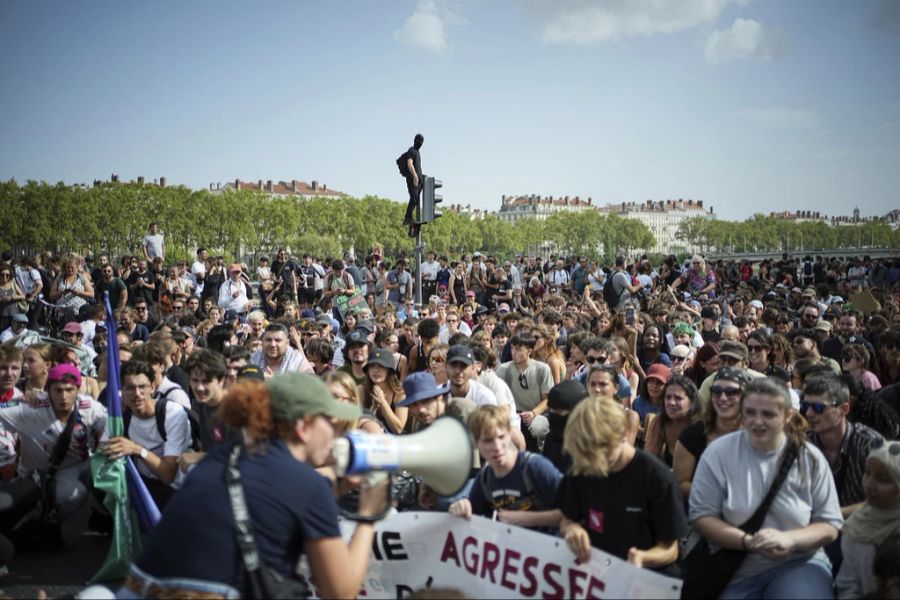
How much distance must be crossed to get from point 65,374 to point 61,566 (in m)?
1.40

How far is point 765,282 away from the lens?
2395 centimetres

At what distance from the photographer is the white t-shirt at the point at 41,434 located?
242 inches

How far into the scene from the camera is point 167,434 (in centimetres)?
547

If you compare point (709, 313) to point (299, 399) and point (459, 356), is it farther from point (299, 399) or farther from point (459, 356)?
point (299, 399)

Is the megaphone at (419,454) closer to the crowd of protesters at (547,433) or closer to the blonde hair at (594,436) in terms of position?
the crowd of protesters at (547,433)

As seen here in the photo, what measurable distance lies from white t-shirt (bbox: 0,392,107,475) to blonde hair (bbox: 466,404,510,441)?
11.2 feet

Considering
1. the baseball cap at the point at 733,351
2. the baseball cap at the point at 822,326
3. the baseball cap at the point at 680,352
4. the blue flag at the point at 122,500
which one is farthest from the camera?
the baseball cap at the point at 822,326

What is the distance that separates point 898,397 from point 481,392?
326 cm

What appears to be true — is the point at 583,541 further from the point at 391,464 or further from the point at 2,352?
the point at 2,352

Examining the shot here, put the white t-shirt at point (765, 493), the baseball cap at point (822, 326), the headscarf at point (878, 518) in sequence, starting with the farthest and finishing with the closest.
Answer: the baseball cap at point (822, 326) → the headscarf at point (878, 518) → the white t-shirt at point (765, 493)

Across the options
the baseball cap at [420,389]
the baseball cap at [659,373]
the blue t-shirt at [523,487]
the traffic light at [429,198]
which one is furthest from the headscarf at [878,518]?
the traffic light at [429,198]

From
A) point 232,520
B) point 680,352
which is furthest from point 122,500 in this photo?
point 680,352

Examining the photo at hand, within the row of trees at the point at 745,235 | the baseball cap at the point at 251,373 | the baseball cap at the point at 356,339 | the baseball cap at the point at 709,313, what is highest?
the row of trees at the point at 745,235

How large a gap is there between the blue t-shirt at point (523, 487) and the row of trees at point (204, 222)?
142 feet
